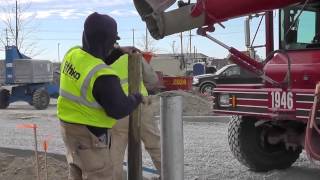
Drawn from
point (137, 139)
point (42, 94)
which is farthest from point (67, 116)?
point (42, 94)

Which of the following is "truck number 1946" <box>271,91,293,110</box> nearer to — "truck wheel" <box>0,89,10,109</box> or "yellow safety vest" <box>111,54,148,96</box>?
"yellow safety vest" <box>111,54,148,96</box>

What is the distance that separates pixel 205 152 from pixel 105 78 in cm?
560

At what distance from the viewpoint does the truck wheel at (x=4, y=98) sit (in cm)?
2408

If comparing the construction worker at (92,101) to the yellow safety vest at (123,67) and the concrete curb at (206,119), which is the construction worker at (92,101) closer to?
the yellow safety vest at (123,67)

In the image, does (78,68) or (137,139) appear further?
(137,139)

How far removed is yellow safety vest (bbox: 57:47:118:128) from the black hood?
0.07 m

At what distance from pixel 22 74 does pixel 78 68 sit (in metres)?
19.9

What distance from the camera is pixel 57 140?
12.1 metres

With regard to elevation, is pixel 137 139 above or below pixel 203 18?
below

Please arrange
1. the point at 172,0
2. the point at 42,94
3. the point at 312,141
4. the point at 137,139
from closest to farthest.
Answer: the point at 137,139
the point at 312,141
the point at 172,0
the point at 42,94

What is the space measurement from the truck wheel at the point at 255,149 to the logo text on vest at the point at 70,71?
3952mm

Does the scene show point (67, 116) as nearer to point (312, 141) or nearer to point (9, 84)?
point (312, 141)

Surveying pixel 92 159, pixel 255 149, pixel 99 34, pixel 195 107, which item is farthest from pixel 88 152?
pixel 195 107

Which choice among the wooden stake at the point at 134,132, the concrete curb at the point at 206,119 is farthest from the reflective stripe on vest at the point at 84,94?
the concrete curb at the point at 206,119
